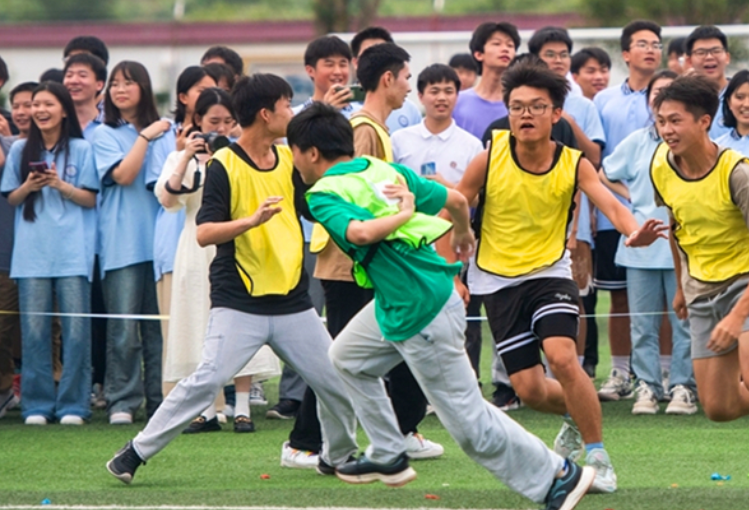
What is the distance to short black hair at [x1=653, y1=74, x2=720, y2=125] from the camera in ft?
21.8

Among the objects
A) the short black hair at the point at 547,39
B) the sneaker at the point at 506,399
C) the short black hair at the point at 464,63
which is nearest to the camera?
the sneaker at the point at 506,399

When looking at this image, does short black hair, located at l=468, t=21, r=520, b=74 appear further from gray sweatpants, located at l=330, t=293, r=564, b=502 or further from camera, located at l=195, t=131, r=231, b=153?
gray sweatpants, located at l=330, t=293, r=564, b=502

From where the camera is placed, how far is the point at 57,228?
8.99 meters

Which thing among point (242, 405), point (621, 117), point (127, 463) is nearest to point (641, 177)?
point (621, 117)

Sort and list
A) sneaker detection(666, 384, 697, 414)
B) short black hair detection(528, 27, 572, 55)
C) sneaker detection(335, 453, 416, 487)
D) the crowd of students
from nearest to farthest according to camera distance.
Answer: the crowd of students < sneaker detection(335, 453, 416, 487) < sneaker detection(666, 384, 697, 414) < short black hair detection(528, 27, 572, 55)

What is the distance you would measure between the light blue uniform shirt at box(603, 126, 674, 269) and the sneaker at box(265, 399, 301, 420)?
2517 millimetres

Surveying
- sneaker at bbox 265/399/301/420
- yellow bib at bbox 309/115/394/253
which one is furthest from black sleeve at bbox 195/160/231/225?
sneaker at bbox 265/399/301/420

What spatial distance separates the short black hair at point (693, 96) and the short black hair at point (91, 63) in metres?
4.51

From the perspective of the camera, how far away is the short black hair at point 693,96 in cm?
666

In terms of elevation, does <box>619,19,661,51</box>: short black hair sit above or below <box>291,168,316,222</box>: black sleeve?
above

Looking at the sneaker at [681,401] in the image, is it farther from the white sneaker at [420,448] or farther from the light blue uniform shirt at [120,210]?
the light blue uniform shirt at [120,210]

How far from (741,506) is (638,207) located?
351cm

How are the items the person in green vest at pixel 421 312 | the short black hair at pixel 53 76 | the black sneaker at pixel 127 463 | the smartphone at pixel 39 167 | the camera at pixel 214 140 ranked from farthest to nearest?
1. the short black hair at pixel 53 76
2. the smartphone at pixel 39 167
3. the camera at pixel 214 140
4. the black sneaker at pixel 127 463
5. the person in green vest at pixel 421 312

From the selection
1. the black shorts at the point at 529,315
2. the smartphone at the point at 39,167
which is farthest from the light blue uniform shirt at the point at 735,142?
the smartphone at the point at 39,167
